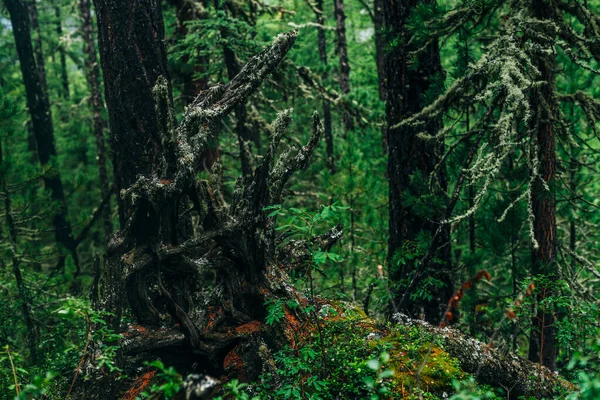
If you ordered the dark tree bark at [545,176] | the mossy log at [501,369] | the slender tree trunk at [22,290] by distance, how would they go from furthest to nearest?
the slender tree trunk at [22,290]
the dark tree bark at [545,176]
the mossy log at [501,369]

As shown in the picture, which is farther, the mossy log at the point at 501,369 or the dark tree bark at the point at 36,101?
the dark tree bark at the point at 36,101

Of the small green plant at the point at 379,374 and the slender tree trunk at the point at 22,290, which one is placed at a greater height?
the small green plant at the point at 379,374

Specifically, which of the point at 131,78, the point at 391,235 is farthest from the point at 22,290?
the point at 391,235

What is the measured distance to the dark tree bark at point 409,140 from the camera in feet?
22.9

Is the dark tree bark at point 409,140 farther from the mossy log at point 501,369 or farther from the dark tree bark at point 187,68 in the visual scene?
the dark tree bark at point 187,68

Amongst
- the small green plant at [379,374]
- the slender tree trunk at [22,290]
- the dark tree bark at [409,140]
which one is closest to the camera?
the small green plant at [379,374]

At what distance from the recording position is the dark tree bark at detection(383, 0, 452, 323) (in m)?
6.96

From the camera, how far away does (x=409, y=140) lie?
708 centimetres

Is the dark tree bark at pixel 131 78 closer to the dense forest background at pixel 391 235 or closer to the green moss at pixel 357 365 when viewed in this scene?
the dense forest background at pixel 391 235

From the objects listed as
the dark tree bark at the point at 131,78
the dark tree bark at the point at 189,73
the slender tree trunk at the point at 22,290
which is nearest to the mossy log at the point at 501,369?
the dark tree bark at the point at 131,78

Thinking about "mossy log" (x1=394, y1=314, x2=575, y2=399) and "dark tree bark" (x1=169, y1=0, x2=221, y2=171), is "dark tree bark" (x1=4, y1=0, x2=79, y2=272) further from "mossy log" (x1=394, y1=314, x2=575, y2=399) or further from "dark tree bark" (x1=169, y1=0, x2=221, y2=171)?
"mossy log" (x1=394, y1=314, x2=575, y2=399)

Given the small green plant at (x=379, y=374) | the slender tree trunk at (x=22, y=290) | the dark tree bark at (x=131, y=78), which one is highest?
the dark tree bark at (x=131, y=78)

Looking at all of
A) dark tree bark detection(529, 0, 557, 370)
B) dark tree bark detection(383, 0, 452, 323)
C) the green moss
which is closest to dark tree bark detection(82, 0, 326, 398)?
the green moss

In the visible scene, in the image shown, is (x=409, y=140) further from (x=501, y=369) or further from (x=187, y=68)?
(x=187, y=68)
